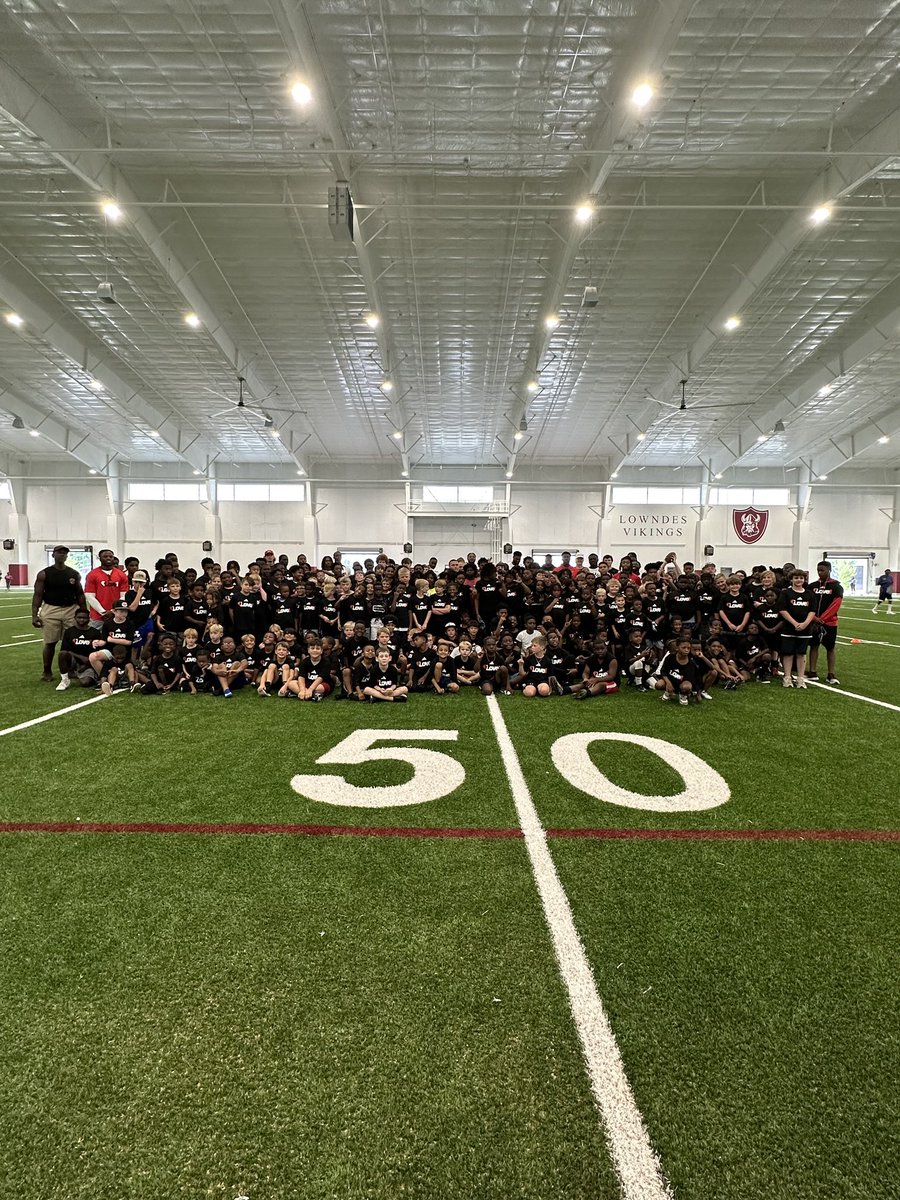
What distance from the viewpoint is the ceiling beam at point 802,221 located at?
31.9 ft

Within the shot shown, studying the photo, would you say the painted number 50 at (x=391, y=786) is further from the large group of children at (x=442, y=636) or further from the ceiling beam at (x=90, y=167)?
the ceiling beam at (x=90, y=167)

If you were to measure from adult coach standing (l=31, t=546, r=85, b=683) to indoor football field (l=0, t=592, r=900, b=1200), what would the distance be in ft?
13.5

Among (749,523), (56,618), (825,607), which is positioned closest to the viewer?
(56,618)

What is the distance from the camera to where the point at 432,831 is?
149 inches

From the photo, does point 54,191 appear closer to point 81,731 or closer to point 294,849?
point 81,731

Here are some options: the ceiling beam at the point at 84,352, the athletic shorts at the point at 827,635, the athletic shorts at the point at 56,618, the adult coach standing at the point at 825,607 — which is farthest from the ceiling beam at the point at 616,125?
the ceiling beam at the point at 84,352

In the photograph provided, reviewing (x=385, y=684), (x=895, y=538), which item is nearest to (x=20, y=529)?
(x=385, y=684)

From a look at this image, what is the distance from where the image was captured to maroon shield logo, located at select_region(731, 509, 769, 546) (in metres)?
31.9

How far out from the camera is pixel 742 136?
33.4ft

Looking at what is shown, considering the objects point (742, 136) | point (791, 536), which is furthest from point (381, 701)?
point (791, 536)

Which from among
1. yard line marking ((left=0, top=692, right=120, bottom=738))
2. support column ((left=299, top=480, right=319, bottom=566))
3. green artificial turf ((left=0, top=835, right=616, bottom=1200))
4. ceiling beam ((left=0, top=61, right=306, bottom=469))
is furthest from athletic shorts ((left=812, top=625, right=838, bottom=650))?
support column ((left=299, top=480, right=319, bottom=566))

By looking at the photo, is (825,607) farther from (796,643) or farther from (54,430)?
(54,430)

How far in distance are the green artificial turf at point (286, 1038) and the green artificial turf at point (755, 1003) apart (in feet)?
1.00

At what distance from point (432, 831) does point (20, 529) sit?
40248 millimetres
